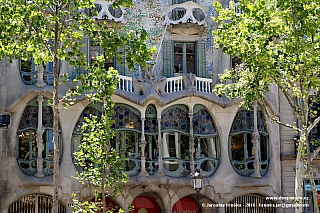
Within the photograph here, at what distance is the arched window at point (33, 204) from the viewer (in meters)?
21.9

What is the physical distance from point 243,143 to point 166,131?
3.01 meters

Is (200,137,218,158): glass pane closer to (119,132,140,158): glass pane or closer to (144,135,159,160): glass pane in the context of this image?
(144,135,159,160): glass pane

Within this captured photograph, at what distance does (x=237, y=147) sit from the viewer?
24.3 m

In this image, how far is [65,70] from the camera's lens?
2283 cm

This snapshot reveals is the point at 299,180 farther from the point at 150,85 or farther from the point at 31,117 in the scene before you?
the point at 31,117

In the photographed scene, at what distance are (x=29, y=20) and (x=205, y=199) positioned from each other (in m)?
11.3

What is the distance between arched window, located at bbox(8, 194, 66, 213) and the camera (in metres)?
21.9

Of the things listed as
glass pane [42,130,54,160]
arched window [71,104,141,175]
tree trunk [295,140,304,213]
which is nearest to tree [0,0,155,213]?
tree trunk [295,140,304,213]

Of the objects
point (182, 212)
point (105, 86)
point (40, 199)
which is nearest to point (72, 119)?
point (40, 199)

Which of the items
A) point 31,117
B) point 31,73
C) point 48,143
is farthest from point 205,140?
point 31,73

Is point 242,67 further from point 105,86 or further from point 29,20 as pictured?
point 29,20

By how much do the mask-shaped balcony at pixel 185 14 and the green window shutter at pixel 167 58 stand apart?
0.87 metres

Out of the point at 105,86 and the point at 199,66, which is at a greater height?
the point at 199,66

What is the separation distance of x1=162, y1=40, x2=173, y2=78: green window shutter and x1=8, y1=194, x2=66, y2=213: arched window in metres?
6.34
